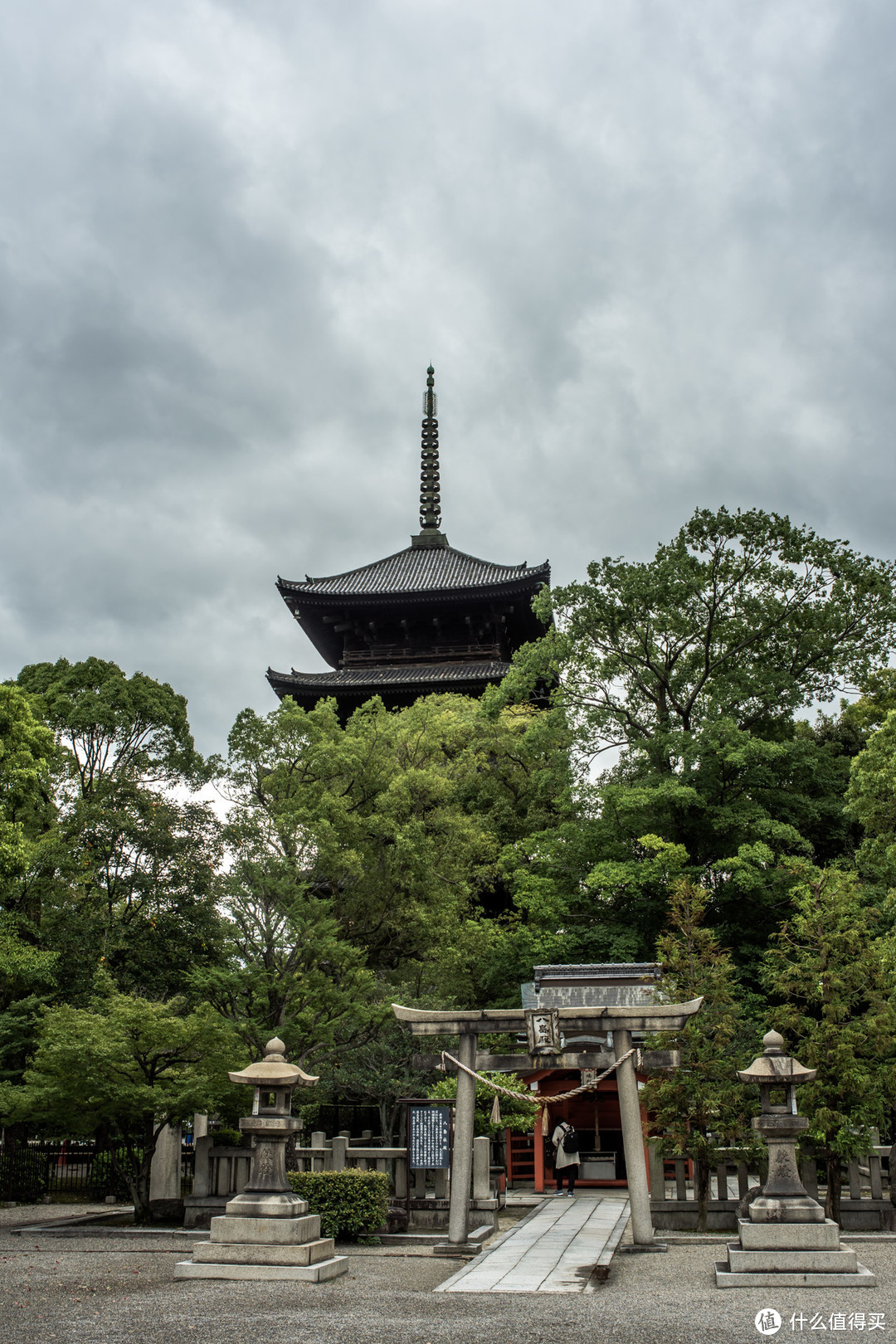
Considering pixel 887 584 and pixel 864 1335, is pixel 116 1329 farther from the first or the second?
pixel 887 584

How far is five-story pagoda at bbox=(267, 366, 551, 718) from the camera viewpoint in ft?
113

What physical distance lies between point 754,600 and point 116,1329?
1911cm

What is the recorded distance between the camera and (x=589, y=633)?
2348cm

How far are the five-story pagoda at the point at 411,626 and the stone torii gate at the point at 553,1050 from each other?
70.2ft

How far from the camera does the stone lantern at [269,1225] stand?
9.84 metres

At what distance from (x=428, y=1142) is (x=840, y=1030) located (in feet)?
17.9

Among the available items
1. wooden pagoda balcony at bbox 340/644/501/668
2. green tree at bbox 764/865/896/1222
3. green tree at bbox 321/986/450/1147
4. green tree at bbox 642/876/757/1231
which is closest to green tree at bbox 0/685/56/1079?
green tree at bbox 321/986/450/1147

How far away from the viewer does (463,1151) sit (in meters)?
12.2

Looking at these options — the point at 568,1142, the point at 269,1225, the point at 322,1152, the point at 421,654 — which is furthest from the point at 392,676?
the point at 269,1225

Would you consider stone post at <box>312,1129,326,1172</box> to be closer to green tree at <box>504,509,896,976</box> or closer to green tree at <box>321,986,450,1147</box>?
green tree at <box>321,986,450,1147</box>

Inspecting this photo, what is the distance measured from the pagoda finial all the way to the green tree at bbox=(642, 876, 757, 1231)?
29408 mm

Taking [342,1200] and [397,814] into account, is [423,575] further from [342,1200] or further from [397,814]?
[342,1200]

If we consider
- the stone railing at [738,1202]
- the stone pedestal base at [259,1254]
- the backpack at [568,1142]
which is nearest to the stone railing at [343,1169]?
the stone railing at [738,1202]

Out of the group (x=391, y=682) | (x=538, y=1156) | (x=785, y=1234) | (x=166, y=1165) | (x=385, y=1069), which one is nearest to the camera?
(x=785, y=1234)
